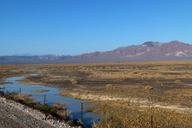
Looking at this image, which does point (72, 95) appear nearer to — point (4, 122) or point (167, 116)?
point (167, 116)

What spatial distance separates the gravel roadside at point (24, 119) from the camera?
2030cm

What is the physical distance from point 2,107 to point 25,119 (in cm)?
469

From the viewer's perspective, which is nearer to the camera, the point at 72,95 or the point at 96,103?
the point at 96,103

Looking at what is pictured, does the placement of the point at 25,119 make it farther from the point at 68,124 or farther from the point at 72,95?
the point at 72,95

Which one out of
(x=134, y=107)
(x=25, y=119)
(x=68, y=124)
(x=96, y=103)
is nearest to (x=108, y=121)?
(x=68, y=124)

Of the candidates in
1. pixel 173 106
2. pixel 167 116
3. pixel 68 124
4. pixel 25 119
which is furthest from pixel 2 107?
pixel 173 106

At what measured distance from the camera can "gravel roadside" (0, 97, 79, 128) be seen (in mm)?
20303

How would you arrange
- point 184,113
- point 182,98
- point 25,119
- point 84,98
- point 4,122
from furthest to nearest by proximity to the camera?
point 84,98 → point 182,98 → point 184,113 → point 25,119 → point 4,122

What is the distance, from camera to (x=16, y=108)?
2666 centimetres

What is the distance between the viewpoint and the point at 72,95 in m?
48.4

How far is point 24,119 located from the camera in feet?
72.7

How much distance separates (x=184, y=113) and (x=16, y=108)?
13878 millimetres

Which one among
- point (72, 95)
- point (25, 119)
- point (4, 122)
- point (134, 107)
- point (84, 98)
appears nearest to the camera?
point (4, 122)

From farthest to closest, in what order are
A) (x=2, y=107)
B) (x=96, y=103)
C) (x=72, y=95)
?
(x=72, y=95) < (x=96, y=103) < (x=2, y=107)
